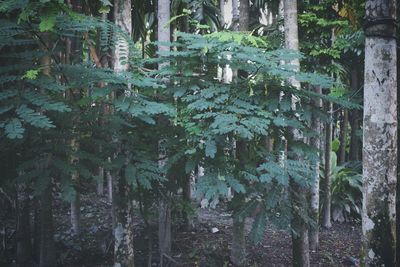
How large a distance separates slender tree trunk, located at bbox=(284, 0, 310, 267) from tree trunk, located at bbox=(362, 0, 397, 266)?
1.70 m

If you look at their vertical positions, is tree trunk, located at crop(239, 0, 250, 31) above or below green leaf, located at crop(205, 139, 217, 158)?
above

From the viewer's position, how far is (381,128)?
4.07 metres

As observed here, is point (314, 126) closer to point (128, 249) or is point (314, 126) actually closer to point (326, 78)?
point (326, 78)

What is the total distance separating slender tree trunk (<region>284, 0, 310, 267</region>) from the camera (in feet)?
20.1

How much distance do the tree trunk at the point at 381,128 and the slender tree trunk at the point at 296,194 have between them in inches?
67.1

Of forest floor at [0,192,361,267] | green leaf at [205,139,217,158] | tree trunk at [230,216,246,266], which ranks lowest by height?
forest floor at [0,192,361,267]

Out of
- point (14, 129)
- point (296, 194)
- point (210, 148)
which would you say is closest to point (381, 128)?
point (210, 148)

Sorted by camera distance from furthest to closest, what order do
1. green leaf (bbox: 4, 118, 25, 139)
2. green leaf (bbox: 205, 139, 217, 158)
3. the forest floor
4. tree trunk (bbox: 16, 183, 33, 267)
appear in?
the forest floor
tree trunk (bbox: 16, 183, 33, 267)
green leaf (bbox: 205, 139, 217, 158)
green leaf (bbox: 4, 118, 25, 139)

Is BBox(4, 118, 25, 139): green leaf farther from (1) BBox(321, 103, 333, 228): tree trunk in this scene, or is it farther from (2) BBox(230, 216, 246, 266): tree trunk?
(1) BBox(321, 103, 333, 228): tree trunk

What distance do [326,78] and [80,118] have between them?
3.95m

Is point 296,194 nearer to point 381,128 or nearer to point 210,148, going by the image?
point 210,148

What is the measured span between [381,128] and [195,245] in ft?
20.4

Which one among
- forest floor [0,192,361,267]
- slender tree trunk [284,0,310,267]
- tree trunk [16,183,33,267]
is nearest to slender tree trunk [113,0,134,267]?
forest floor [0,192,361,267]

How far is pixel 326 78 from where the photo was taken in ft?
18.2
